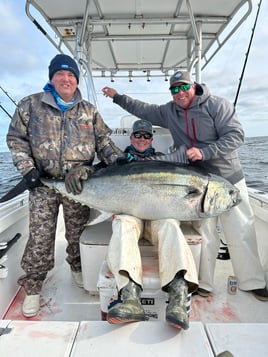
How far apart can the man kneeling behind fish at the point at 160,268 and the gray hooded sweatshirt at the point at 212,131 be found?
2.87ft

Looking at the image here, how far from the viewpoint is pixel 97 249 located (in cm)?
A: 268

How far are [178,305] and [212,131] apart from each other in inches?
69.7

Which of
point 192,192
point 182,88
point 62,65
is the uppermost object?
point 62,65

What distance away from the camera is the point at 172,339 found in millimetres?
1561

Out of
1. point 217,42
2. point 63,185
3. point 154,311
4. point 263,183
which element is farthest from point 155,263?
point 263,183

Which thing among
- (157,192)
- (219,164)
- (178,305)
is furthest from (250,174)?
(178,305)

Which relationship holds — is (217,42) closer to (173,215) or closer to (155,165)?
(155,165)

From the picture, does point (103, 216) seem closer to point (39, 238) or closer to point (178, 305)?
point (39, 238)

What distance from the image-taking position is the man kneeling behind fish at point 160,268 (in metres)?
1.78

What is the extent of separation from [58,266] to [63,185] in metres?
1.34

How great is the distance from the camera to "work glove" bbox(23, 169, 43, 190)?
2715 mm

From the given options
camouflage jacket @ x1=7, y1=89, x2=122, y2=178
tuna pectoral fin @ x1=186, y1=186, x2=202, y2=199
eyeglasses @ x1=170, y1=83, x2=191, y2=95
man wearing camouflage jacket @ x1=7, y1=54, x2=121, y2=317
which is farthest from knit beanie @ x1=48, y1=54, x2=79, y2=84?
tuna pectoral fin @ x1=186, y1=186, x2=202, y2=199

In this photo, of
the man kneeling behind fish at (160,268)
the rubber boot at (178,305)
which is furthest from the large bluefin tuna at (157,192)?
the rubber boot at (178,305)

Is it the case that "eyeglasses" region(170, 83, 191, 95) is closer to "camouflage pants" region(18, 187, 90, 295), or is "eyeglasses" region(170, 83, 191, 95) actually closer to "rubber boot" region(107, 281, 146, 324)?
"camouflage pants" region(18, 187, 90, 295)
